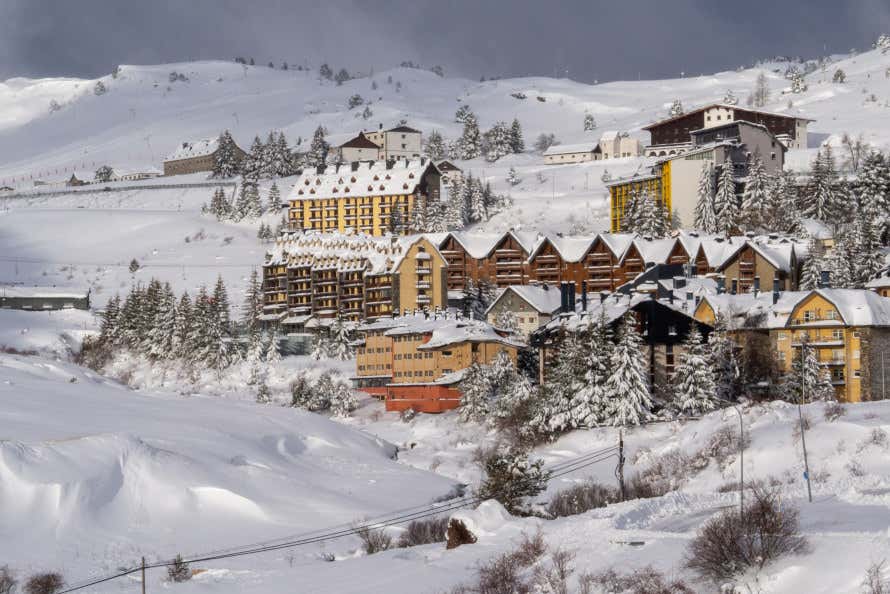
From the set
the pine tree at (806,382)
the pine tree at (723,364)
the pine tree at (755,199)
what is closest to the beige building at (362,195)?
the pine tree at (755,199)

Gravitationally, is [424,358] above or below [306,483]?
above

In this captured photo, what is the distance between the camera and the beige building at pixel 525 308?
4023 inches

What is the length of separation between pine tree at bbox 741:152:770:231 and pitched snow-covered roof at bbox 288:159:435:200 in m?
39.5

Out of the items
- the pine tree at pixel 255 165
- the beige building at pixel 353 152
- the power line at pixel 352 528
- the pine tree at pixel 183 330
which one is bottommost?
the power line at pixel 352 528

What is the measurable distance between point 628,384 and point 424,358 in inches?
957

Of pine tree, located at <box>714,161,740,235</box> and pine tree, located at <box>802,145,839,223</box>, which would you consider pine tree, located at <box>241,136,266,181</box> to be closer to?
pine tree, located at <box>714,161,740,235</box>

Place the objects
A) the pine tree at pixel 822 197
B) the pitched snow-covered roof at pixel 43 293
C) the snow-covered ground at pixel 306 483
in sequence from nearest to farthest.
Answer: the snow-covered ground at pixel 306 483, the pine tree at pixel 822 197, the pitched snow-covered roof at pixel 43 293

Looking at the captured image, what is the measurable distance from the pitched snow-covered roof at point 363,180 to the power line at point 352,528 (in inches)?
3141

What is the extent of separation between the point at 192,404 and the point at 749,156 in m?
71.4

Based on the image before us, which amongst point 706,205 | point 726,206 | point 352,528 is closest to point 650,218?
point 706,205

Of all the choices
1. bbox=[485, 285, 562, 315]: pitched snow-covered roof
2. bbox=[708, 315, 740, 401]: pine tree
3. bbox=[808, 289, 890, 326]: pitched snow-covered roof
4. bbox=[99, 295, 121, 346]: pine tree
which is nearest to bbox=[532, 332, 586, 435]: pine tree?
bbox=[708, 315, 740, 401]: pine tree

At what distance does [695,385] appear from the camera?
243 ft

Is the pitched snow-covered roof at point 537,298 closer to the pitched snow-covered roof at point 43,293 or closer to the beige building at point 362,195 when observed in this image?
the beige building at point 362,195

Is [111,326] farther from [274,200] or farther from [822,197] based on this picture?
[822,197]
